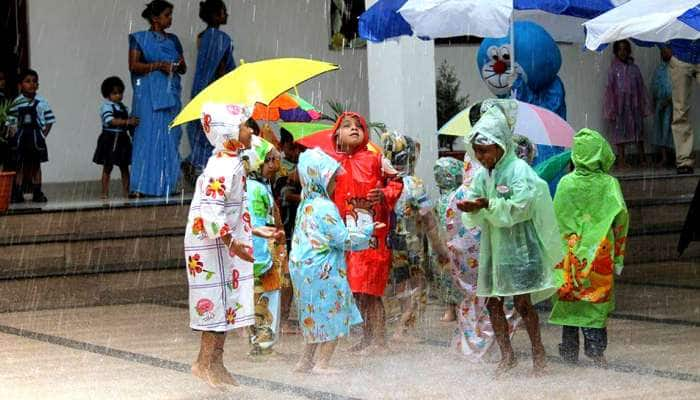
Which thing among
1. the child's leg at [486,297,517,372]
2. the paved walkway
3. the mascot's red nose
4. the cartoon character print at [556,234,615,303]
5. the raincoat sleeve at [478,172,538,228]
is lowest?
the paved walkway

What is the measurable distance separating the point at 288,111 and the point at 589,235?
295cm

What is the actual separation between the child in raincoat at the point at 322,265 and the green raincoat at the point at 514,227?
2.32 ft

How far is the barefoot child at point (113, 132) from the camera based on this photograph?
14.5 metres

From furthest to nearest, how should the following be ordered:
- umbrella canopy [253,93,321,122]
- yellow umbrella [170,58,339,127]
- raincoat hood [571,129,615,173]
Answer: umbrella canopy [253,93,321,122] < yellow umbrella [170,58,339,127] < raincoat hood [571,129,615,173]

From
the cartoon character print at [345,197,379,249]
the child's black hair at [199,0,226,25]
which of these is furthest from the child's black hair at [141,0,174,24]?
the cartoon character print at [345,197,379,249]

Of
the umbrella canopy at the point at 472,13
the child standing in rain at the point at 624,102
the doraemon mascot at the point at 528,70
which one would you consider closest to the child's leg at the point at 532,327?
the umbrella canopy at the point at 472,13

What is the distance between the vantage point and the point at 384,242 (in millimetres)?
9320

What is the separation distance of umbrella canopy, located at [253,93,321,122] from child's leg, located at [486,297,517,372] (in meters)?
2.52

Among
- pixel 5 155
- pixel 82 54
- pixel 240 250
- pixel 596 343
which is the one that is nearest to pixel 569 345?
pixel 596 343

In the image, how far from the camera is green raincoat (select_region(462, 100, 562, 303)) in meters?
8.04

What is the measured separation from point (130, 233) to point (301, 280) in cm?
483

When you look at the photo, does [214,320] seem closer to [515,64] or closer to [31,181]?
[515,64]

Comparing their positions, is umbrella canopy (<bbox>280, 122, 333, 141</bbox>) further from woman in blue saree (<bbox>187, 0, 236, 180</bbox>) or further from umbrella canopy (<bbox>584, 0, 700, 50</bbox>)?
woman in blue saree (<bbox>187, 0, 236, 180</bbox>)

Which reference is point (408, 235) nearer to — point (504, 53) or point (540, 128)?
point (540, 128)
